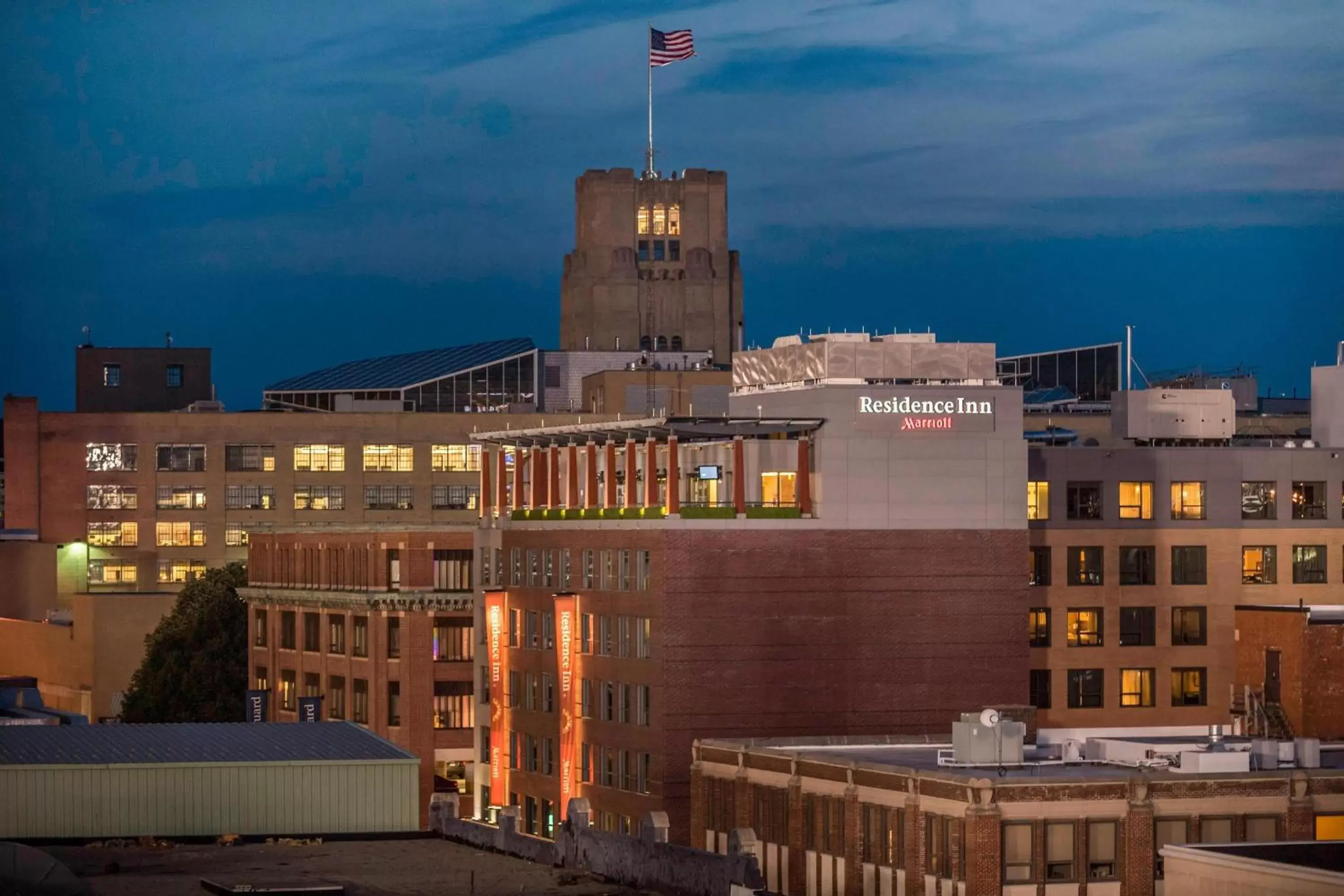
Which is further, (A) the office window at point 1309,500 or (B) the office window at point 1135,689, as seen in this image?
(A) the office window at point 1309,500

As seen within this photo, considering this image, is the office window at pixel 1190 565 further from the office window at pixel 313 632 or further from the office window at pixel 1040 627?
the office window at pixel 313 632

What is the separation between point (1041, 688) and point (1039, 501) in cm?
969

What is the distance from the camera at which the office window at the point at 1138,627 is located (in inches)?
5595

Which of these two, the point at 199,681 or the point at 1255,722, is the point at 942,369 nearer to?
the point at 1255,722

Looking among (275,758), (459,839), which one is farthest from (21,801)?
(459,839)

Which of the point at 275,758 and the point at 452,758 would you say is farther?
the point at 452,758

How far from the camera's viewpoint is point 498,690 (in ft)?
482

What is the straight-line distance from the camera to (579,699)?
136125 millimetres

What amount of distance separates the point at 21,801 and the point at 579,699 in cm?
4223

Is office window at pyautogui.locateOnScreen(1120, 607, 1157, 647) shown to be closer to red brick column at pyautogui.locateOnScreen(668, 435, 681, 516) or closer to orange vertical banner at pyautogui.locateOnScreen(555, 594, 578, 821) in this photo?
red brick column at pyautogui.locateOnScreen(668, 435, 681, 516)

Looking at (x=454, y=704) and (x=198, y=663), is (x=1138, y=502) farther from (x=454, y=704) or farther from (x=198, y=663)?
(x=198, y=663)

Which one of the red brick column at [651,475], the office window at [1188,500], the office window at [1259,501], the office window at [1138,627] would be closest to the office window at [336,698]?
the red brick column at [651,475]

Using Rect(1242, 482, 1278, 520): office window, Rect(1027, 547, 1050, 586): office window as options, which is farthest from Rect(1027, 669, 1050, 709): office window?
Rect(1242, 482, 1278, 520): office window

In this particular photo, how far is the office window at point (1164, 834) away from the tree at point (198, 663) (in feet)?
329
